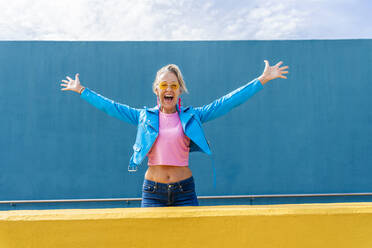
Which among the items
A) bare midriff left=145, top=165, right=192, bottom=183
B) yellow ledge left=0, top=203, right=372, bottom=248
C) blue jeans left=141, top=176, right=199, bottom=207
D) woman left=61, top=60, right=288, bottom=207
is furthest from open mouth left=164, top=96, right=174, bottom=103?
yellow ledge left=0, top=203, right=372, bottom=248

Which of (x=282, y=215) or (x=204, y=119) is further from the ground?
(x=204, y=119)

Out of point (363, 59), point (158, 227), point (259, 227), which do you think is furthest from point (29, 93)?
point (363, 59)

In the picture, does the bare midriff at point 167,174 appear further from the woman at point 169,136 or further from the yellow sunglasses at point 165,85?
the yellow sunglasses at point 165,85

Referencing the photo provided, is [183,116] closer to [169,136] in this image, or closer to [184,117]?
[184,117]

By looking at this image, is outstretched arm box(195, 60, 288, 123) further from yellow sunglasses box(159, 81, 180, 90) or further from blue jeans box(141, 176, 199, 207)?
blue jeans box(141, 176, 199, 207)

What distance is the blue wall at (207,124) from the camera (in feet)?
13.6

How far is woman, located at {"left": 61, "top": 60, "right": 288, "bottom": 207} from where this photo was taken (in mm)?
1523

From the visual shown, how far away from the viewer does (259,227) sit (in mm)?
1019

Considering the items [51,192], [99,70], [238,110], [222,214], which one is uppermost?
[99,70]

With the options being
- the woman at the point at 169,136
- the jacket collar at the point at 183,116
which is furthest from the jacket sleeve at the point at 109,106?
the jacket collar at the point at 183,116

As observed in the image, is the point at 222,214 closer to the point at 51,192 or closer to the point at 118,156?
the point at 118,156

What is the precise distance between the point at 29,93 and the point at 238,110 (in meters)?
3.78

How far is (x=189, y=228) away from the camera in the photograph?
1.02 m

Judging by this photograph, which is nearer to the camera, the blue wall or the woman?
the woman
